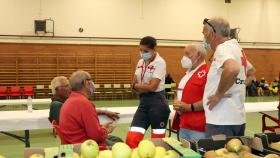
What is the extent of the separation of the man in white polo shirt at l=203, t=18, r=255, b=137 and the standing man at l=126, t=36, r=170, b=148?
141cm

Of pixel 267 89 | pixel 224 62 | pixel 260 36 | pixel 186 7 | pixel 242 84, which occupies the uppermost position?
pixel 186 7

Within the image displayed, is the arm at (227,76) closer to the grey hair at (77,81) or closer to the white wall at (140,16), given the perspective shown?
the grey hair at (77,81)

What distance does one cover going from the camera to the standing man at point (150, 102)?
13.6 ft

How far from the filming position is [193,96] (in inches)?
130

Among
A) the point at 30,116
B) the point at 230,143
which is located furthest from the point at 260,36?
the point at 230,143

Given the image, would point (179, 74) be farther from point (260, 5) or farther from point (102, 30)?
point (260, 5)

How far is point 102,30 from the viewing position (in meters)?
15.2

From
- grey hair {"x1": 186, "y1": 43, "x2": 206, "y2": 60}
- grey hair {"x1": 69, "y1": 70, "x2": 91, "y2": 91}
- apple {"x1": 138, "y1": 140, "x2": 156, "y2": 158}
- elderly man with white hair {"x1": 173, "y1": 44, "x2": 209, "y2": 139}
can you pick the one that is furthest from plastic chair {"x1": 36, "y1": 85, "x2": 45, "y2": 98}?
apple {"x1": 138, "y1": 140, "x2": 156, "y2": 158}

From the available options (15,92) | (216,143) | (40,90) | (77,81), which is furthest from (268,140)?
(40,90)

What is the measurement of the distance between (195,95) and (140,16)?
12762mm

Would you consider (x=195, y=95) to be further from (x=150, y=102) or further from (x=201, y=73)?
(x=150, y=102)

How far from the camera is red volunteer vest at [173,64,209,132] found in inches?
129

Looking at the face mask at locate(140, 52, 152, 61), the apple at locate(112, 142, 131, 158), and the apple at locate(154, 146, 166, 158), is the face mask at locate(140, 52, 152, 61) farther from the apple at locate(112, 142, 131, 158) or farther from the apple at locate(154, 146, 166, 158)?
the apple at locate(112, 142, 131, 158)

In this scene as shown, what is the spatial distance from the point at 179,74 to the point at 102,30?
14.3 ft
